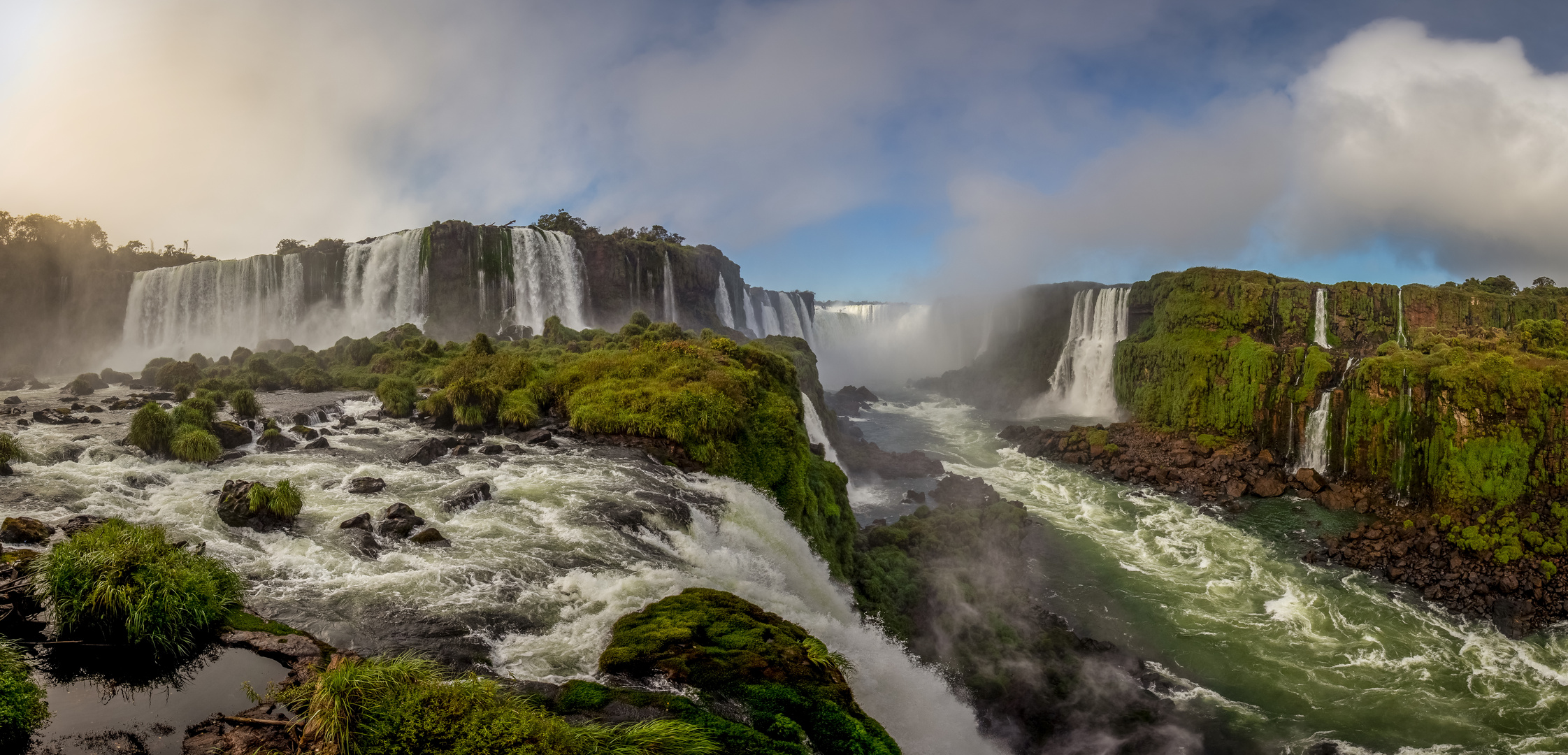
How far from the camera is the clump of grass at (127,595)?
657cm

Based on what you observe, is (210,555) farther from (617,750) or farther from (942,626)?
(942,626)

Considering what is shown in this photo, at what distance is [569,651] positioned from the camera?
7.41 metres

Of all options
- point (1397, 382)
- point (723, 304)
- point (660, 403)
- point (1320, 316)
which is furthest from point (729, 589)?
point (723, 304)

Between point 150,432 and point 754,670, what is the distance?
1565 centimetres

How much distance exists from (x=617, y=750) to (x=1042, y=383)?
53583 mm

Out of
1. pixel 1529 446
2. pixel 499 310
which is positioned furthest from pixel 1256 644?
pixel 499 310

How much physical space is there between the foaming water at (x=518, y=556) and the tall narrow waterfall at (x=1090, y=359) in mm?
39210

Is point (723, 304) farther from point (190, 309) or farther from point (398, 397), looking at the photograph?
point (398, 397)

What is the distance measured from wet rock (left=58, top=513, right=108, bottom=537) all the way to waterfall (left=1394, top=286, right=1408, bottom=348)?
50783 mm

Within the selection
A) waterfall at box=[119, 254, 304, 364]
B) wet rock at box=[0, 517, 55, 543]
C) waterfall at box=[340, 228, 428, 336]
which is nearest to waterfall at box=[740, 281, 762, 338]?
waterfall at box=[340, 228, 428, 336]

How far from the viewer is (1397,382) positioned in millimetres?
25641

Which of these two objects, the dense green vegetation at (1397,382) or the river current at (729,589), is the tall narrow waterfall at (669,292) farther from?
the river current at (729,589)

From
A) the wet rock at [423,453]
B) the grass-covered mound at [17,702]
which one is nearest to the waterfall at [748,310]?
the wet rock at [423,453]

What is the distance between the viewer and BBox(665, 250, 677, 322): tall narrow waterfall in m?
62.2
